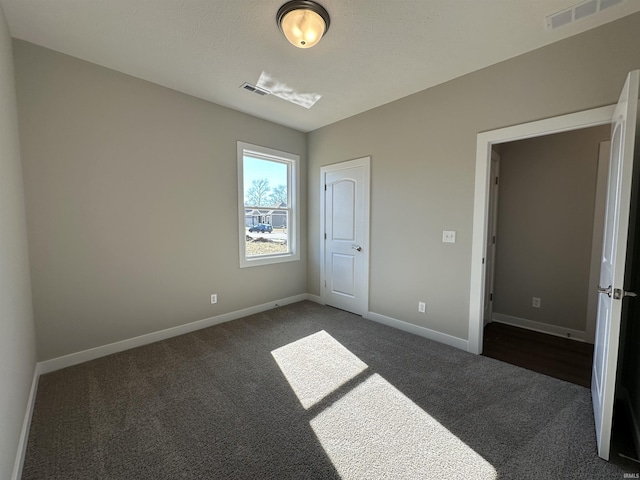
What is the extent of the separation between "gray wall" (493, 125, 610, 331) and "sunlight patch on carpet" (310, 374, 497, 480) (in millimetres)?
2505

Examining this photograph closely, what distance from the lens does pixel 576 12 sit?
1.82 metres

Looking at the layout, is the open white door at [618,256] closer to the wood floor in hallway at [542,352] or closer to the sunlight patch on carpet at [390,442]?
the sunlight patch on carpet at [390,442]

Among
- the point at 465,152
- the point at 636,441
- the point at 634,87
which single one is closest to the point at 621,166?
the point at 634,87

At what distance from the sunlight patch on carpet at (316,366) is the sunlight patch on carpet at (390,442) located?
20 centimetres

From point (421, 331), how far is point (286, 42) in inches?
125

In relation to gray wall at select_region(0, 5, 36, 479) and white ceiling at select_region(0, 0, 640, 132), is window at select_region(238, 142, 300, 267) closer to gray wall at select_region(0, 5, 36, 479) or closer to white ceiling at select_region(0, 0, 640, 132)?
white ceiling at select_region(0, 0, 640, 132)

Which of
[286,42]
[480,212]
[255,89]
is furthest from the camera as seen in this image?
[255,89]

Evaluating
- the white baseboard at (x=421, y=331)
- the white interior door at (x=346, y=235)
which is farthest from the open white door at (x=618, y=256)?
the white interior door at (x=346, y=235)

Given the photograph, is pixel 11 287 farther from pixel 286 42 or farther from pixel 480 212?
pixel 480 212

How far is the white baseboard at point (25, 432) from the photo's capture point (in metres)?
1.37

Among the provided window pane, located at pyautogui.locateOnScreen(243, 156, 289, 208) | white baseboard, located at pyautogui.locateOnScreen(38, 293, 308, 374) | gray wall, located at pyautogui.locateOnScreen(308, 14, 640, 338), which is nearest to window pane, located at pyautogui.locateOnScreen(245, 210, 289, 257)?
window pane, located at pyautogui.locateOnScreen(243, 156, 289, 208)

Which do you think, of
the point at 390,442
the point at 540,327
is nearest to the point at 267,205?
the point at 390,442

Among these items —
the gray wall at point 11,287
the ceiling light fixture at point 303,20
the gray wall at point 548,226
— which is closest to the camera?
the gray wall at point 11,287

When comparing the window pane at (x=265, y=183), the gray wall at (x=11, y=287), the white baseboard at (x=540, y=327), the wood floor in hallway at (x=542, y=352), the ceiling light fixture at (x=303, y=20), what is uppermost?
the ceiling light fixture at (x=303, y=20)
